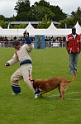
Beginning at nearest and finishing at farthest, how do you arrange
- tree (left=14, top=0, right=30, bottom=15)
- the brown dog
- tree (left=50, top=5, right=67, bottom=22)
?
the brown dog, tree (left=50, top=5, right=67, bottom=22), tree (left=14, top=0, right=30, bottom=15)

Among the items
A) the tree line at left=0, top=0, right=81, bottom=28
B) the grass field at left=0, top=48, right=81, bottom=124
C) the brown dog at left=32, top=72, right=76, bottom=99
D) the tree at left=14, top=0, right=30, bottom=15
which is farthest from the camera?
the tree at left=14, top=0, right=30, bottom=15

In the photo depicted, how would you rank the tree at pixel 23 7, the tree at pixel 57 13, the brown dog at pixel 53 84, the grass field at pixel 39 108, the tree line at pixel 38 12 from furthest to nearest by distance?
the tree at pixel 23 7 → the tree at pixel 57 13 → the tree line at pixel 38 12 → the brown dog at pixel 53 84 → the grass field at pixel 39 108

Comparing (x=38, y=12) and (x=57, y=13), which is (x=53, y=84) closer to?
(x=38, y=12)

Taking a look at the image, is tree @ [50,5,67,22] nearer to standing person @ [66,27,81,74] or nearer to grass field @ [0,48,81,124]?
standing person @ [66,27,81,74]

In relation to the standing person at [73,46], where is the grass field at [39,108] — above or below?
below

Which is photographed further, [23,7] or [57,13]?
[23,7]

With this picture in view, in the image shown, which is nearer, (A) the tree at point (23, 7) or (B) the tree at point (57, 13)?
(B) the tree at point (57, 13)

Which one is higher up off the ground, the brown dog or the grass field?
the brown dog

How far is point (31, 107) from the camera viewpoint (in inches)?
360

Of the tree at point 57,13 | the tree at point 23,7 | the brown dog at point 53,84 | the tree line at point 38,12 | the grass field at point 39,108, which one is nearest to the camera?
the grass field at point 39,108

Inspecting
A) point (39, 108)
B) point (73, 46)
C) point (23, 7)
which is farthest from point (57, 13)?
point (39, 108)

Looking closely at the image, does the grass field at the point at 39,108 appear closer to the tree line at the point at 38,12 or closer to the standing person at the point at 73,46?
the standing person at the point at 73,46

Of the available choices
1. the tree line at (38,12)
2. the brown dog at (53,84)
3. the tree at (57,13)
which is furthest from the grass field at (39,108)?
the tree at (57,13)

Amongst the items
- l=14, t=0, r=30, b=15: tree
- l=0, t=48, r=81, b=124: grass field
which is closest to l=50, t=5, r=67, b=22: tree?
l=14, t=0, r=30, b=15: tree
